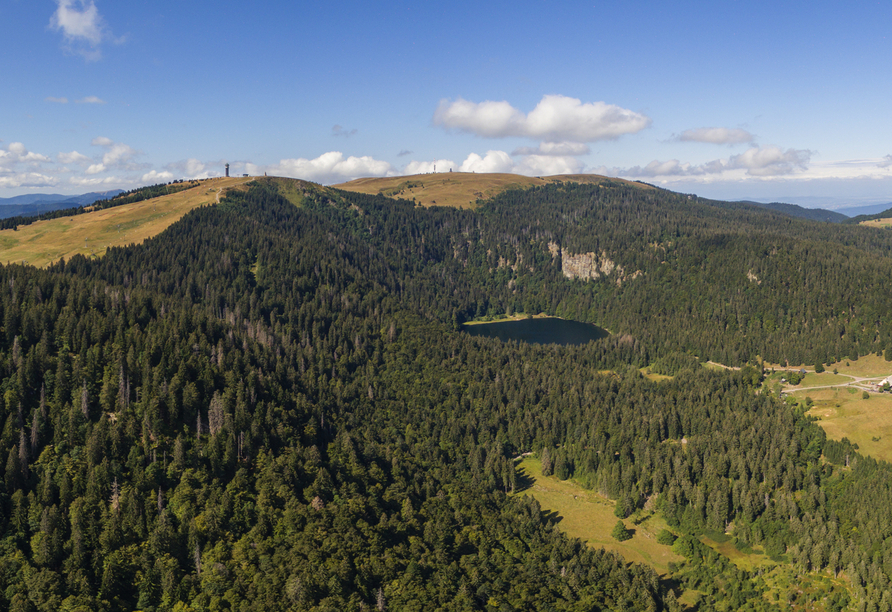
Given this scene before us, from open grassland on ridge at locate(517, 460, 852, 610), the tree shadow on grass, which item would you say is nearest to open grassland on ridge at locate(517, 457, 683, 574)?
open grassland on ridge at locate(517, 460, 852, 610)

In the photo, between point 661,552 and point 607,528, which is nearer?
point 661,552

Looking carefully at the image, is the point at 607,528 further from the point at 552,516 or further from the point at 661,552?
the point at 661,552

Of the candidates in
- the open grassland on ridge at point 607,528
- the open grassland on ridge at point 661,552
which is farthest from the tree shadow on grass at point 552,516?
the open grassland on ridge at point 607,528

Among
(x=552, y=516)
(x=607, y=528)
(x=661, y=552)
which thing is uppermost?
(x=552, y=516)

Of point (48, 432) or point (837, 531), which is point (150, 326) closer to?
point (48, 432)

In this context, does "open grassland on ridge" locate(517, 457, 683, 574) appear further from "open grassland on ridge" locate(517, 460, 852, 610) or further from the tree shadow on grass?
A: the tree shadow on grass

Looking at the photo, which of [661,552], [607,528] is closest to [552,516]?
[607,528]

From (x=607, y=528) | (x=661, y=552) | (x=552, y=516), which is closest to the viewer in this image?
(x=661, y=552)

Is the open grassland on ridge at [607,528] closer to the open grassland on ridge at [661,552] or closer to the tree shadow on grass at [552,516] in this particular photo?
the open grassland on ridge at [661,552]

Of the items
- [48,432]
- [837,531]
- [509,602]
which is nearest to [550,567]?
[509,602]

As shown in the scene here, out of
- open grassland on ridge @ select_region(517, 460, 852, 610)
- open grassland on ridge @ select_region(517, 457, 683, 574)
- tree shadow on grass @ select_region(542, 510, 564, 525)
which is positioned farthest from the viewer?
tree shadow on grass @ select_region(542, 510, 564, 525)

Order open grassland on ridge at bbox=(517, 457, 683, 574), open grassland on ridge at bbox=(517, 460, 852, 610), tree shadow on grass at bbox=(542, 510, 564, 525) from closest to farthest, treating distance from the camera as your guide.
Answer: open grassland on ridge at bbox=(517, 460, 852, 610) → open grassland on ridge at bbox=(517, 457, 683, 574) → tree shadow on grass at bbox=(542, 510, 564, 525)
